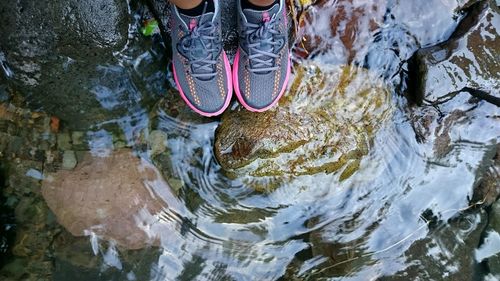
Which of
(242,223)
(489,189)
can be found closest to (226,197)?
(242,223)

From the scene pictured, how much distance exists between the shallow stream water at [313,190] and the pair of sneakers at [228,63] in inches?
9.1

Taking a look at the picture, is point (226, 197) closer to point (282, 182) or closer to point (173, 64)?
point (282, 182)

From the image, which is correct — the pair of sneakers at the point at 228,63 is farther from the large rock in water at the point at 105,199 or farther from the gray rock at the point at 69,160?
the gray rock at the point at 69,160

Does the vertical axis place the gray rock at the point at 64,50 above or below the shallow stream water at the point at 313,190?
above

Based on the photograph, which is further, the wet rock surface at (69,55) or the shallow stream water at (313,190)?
the shallow stream water at (313,190)

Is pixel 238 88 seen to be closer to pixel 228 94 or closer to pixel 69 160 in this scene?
pixel 228 94

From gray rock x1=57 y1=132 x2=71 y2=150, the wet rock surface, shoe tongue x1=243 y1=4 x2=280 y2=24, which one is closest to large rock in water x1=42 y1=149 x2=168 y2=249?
gray rock x1=57 y1=132 x2=71 y2=150

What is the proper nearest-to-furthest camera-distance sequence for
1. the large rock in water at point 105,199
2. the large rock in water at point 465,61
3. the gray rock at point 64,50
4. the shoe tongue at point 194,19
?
the shoe tongue at point 194,19
the gray rock at point 64,50
the large rock in water at point 105,199
the large rock in water at point 465,61

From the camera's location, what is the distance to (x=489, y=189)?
11.9 ft

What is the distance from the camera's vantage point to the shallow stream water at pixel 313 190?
3307mm

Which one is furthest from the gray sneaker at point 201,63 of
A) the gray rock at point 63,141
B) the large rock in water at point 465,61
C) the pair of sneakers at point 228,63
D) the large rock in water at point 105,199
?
the large rock in water at point 465,61

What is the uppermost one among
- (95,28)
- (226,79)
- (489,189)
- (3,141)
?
(95,28)

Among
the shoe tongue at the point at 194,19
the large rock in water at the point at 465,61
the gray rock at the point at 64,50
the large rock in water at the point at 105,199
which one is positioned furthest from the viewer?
the large rock in water at the point at 465,61

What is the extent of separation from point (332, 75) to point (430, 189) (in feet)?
3.69
